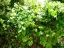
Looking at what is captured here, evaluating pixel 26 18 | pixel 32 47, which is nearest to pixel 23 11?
pixel 26 18

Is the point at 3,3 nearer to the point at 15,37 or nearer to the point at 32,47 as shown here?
the point at 15,37

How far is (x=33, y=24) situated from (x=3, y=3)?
914mm

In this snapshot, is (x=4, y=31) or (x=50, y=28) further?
(x=4, y=31)

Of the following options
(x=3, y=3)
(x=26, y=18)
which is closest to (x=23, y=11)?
(x=26, y=18)

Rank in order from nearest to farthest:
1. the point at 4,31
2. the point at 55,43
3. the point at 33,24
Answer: the point at 33,24 → the point at 55,43 → the point at 4,31

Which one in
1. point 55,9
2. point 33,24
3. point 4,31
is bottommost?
point 4,31

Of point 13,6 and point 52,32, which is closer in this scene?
point 52,32

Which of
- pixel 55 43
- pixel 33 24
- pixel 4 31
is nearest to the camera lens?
pixel 33 24

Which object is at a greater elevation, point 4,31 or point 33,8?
point 33,8

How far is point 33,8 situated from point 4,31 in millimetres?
890

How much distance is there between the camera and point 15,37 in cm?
450

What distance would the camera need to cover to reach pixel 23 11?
4094mm

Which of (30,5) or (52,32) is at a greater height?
(30,5)

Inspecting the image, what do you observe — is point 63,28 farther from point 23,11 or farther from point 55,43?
point 23,11
